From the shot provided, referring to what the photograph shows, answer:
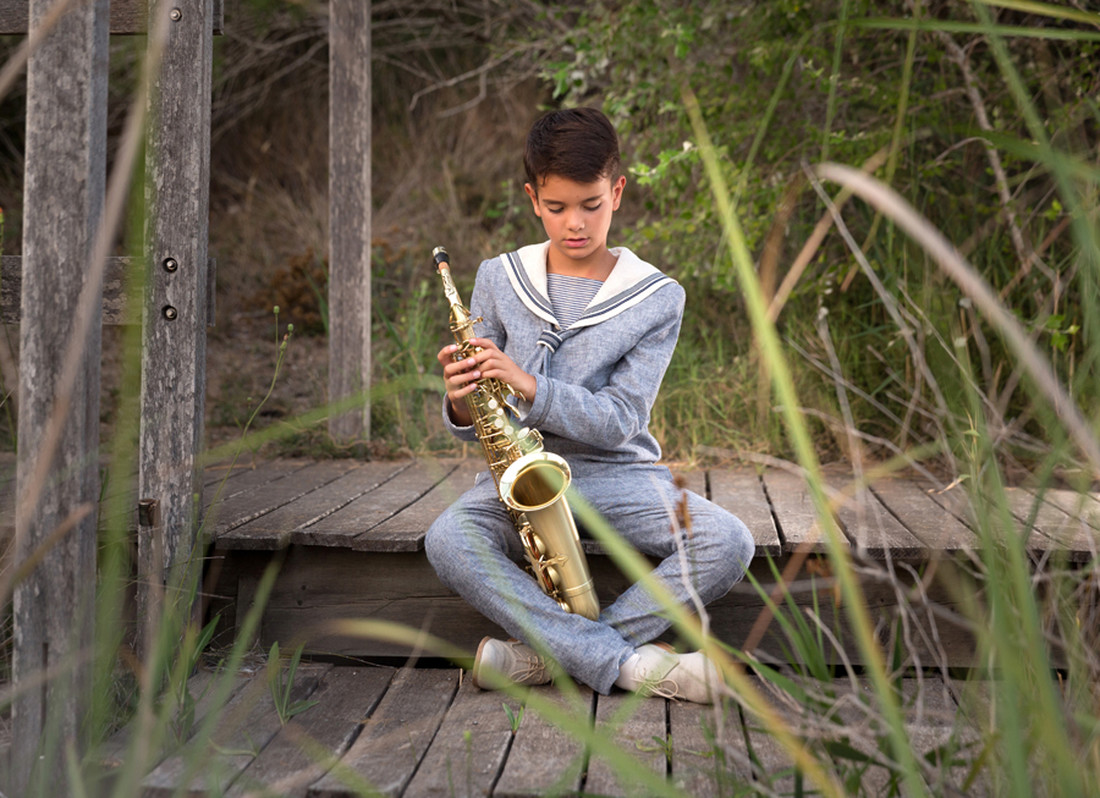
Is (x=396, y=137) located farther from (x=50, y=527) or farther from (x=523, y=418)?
(x=50, y=527)

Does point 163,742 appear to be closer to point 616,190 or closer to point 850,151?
point 616,190

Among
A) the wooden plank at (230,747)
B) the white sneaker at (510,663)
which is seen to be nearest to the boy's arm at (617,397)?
the white sneaker at (510,663)

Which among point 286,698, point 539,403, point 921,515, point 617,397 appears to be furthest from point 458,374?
point 921,515

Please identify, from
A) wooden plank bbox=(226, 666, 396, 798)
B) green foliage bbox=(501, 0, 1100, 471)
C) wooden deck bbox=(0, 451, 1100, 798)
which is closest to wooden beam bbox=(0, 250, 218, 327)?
wooden deck bbox=(0, 451, 1100, 798)

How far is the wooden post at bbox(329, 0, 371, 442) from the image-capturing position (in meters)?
4.61

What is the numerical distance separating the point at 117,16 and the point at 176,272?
59cm

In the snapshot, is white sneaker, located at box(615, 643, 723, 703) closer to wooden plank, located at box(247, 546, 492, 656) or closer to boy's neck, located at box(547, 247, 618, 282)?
wooden plank, located at box(247, 546, 492, 656)

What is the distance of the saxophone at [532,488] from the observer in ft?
7.97

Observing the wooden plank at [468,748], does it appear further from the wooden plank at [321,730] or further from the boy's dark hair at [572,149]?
the boy's dark hair at [572,149]

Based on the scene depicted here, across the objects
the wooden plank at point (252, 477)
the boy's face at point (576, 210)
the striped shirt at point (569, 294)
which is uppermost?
the boy's face at point (576, 210)

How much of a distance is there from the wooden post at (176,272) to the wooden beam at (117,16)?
0.08 meters

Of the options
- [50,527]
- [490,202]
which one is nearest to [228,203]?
[490,202]

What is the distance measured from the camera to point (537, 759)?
80.3 inches

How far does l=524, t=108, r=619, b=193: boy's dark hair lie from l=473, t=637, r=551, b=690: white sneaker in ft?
3.86
